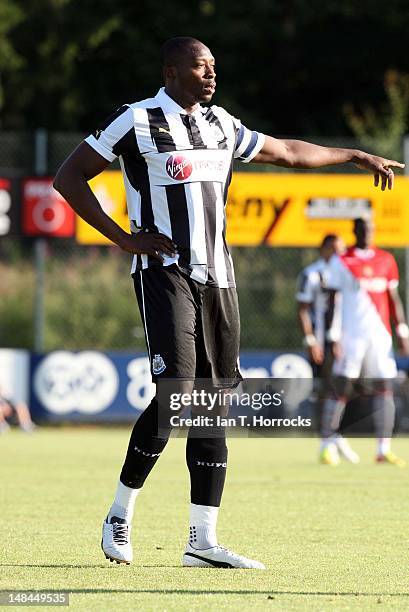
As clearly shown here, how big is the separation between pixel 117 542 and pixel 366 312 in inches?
293

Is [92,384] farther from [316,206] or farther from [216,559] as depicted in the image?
[216,559]

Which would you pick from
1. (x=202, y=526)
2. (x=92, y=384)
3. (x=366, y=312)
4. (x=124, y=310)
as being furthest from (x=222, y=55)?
(x=202, y=526)

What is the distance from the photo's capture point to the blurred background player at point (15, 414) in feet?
61.7

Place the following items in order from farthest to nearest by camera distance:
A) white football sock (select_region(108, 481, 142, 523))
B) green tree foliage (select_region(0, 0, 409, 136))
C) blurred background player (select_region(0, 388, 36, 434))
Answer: green tree foliage (select_region(0, 0, 409, 136)) < blurred background player (select_region(0, 388, 36, 434)) < white football sock (select_region(108, 481, 142, 523))

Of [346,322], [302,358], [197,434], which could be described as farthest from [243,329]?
[197,434]

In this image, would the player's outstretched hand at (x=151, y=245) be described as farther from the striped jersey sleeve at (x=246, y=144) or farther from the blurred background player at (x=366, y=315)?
the blurred background player at (x=366, y=315)

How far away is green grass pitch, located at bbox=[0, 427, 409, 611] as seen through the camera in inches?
216

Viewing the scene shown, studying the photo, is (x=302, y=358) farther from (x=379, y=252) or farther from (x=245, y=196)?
(x=379, y=252)

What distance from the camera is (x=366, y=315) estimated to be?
44.1 feet

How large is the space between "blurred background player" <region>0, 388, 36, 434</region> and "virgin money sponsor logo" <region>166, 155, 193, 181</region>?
1284cm

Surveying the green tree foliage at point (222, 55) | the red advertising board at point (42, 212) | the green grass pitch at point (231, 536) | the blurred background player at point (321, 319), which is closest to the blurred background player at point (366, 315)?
the blurred background player at point (321, 319)

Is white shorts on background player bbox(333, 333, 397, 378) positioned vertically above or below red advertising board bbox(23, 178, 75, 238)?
below

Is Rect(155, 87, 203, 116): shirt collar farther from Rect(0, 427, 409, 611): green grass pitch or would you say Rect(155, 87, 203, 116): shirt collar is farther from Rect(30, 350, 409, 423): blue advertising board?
Rect(30, 350, 409, 423): blue advertising board

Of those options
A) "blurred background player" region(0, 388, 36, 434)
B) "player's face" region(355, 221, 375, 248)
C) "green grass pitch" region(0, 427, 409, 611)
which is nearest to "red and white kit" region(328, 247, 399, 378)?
"player's face" region(355, 221, 375, 248)
